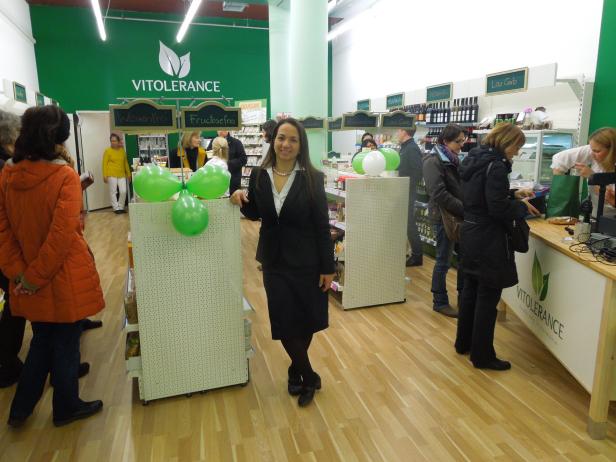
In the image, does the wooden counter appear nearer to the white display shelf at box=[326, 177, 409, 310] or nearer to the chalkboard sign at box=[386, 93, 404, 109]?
the white display shelf at box=[326, 177, 409, 310]

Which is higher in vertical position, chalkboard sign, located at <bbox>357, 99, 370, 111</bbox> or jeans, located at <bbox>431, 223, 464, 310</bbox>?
chalkboard sign, located at <bbox>357, 99, 370, 111</bbox>

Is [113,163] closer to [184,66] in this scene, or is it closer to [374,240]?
[184,66]

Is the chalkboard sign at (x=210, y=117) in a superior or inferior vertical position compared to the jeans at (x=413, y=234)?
superior

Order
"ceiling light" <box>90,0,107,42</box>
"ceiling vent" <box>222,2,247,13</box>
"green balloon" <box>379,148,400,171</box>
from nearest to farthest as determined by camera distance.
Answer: "green balloon" <box>379,148,400,171</box> → "ceiling light" <box>90,0,107,42</box> → "ceiling vent" <box>222,2,247,13</box>

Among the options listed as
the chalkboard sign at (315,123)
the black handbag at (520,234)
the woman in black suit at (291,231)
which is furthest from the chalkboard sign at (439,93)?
the woman in black suit at (291,231)

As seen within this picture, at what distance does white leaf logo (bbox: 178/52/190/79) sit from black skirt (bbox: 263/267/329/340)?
11357 millimetres

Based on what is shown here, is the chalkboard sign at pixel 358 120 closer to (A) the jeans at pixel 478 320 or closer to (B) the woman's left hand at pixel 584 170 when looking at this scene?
(B) the woman's left hand at pixel 584 170

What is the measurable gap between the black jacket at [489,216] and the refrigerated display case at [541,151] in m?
2.91

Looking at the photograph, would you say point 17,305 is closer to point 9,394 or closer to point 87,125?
point 9,394

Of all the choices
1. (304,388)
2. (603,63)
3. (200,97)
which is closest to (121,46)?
(200,97)

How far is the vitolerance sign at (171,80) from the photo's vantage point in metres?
12.5

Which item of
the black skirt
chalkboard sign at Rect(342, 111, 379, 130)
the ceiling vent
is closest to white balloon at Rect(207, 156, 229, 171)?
the black skirt

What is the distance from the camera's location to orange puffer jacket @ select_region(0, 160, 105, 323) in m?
2.40

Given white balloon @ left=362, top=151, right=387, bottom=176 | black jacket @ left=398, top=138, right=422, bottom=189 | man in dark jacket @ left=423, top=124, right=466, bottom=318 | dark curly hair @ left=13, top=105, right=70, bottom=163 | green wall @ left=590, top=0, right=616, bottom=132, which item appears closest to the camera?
dark curly hair @ left=13, top=105, right=70, bottom=163
